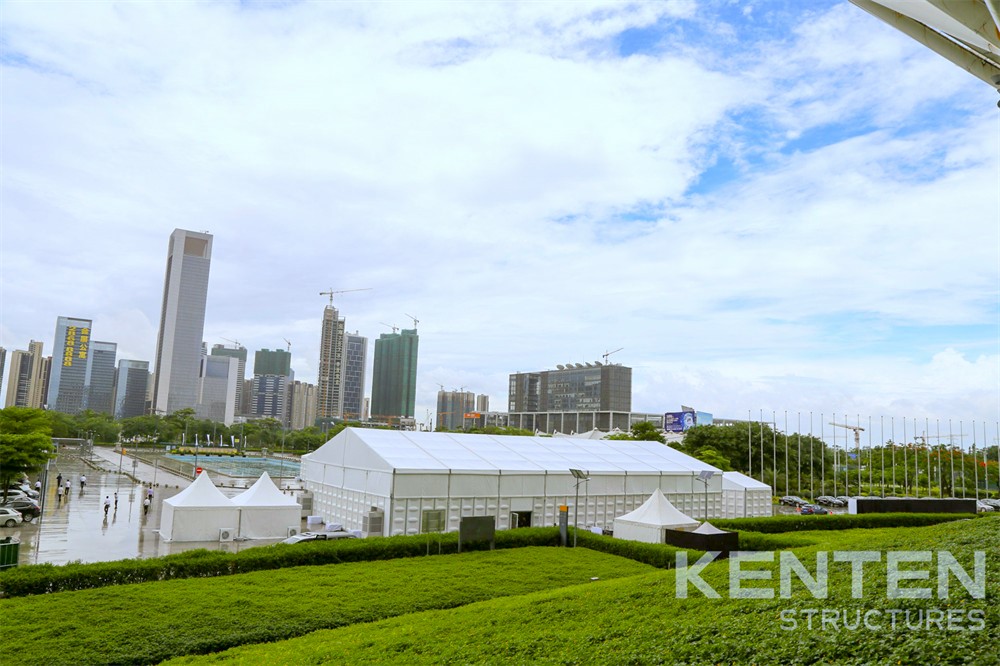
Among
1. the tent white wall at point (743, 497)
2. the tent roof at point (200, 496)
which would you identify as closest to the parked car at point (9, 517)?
the tent roof at point (200, 496)

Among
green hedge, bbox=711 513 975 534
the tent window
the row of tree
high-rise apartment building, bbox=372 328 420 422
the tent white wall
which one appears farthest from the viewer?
high-rise apartment building, bbox=372 328 420 422

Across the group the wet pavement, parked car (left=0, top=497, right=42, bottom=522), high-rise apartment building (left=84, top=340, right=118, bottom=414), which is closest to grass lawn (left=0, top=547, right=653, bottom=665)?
the wet pavement

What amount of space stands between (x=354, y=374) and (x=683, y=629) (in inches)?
7277

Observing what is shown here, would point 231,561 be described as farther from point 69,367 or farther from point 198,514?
point 69,367

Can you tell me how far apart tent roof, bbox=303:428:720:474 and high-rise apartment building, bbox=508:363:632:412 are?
12620 centimetres

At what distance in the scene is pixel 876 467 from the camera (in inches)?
2216

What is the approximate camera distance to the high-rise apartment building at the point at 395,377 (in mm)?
180250

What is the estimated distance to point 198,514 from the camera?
22625 mm

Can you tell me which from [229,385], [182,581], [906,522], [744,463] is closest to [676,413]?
[744,463]

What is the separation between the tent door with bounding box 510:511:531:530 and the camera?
25.8m

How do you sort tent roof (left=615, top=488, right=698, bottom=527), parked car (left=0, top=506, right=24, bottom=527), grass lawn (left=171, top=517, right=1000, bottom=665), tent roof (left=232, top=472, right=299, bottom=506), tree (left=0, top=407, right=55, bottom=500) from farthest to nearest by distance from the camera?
tree (left=0, top=407, right=55, bottom=500), parked car (left=0, top=506, right=24, bottom=527), tent roof (left=232, top=472, right=299, bottom=506), tent roof (left=615, top=488, right=698, bottom=527), grass lawn (left=171, top=517, right=1000, bottom=665)

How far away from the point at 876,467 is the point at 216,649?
58.7 m

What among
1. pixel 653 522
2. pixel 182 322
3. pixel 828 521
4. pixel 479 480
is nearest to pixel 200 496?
pixel 479 480

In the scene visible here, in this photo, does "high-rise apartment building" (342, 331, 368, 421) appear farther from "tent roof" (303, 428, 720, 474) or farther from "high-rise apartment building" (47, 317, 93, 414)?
"tent roof" (303, 428, 720, 474)
